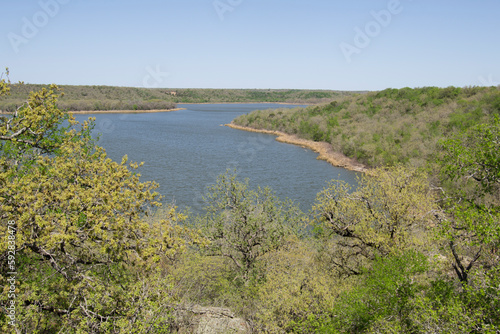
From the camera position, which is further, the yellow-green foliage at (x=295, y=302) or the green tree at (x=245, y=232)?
the green tree at (x=245, y=232)

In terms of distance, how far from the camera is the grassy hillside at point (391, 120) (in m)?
53.8

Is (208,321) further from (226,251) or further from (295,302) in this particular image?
(226,251)

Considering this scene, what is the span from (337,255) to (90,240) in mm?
15263

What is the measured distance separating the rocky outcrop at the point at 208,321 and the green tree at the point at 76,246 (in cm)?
283

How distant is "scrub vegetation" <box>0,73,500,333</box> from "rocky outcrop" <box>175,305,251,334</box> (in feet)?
1.52

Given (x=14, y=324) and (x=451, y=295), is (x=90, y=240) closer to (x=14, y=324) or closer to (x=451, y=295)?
(x=14, y=324)

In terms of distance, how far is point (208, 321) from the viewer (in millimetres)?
14273

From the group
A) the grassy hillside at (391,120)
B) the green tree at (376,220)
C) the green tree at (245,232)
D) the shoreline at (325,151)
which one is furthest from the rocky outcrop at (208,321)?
the shoreline at (325,151)

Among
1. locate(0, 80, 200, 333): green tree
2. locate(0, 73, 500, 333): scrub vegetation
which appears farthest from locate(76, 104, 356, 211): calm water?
locate(0, 80, 200, 333): green tree

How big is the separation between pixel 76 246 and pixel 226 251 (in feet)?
40.1

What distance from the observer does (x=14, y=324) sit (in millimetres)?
8781

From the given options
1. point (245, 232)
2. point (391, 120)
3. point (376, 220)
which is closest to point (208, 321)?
point (245, 232)

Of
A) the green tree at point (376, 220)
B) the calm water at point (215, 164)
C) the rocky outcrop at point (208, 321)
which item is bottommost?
the calm water at point (215, 164)

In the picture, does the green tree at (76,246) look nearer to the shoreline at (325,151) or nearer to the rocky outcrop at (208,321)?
the rocky outcrop at (208,321)
